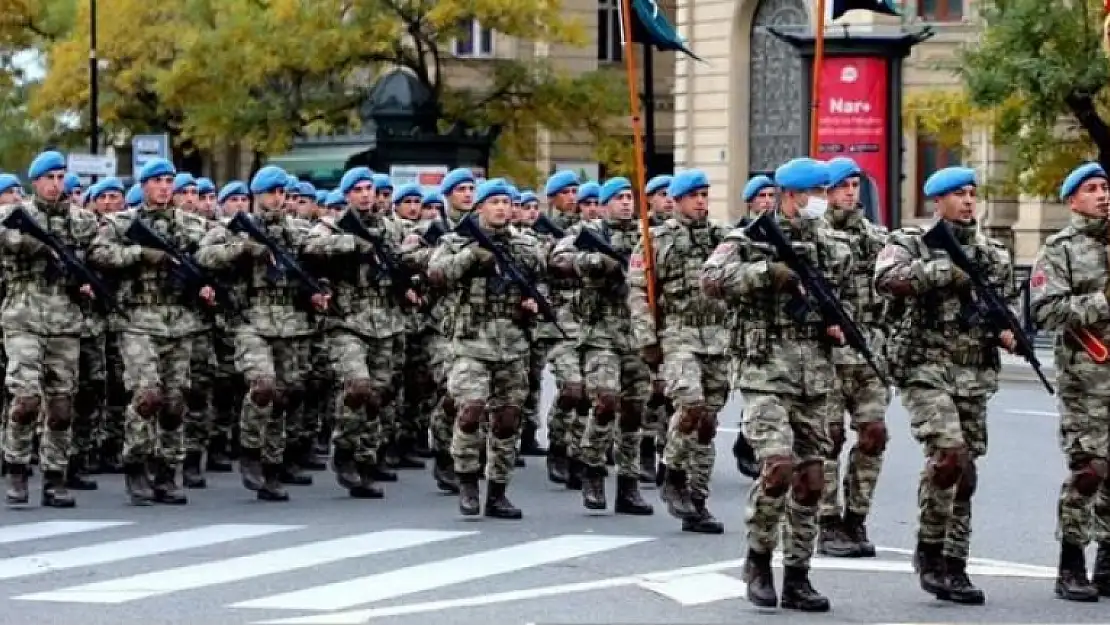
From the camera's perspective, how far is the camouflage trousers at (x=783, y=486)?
11773 millimetres

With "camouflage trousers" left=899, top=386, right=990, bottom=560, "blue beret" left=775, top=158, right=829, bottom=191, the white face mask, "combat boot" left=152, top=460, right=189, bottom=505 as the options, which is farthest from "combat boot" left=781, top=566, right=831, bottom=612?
"combat boot" left=152, top=460, right=189, bottom=505

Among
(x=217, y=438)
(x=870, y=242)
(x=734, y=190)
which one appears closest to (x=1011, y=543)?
(x=870, y=242)

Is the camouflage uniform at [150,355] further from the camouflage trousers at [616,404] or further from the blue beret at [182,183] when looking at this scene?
the camouflage trousers at [616,404]

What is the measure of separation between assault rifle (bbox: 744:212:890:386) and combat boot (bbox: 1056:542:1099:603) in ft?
3.90

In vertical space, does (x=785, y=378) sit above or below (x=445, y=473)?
above

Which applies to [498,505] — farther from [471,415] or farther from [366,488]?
[366,488]

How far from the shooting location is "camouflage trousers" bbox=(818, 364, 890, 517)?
13.8m

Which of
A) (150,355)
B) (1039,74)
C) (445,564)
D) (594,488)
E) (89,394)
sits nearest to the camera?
(445,564)

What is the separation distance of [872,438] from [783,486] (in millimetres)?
2195

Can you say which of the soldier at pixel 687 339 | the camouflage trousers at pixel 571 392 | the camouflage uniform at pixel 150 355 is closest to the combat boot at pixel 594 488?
the camouflage trousers at pixel 571 392

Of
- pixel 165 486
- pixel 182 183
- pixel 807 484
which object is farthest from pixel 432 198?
pixel 807 484

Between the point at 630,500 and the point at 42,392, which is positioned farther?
the point at 42,392

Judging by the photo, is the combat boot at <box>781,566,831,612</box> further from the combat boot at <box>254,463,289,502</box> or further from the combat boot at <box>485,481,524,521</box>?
the combat boot at <box>254,463,289,502</box>

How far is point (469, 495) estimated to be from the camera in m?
15.5
